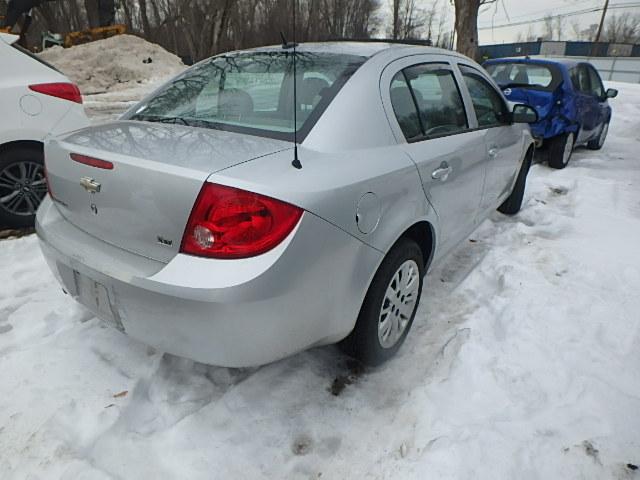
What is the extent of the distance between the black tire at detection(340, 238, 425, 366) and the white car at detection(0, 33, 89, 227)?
3184mm

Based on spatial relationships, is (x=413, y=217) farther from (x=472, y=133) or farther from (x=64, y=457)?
(x=64, y=457)

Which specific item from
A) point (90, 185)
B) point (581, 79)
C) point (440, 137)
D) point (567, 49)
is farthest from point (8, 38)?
point (567, 49)

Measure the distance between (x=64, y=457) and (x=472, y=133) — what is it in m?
2.80

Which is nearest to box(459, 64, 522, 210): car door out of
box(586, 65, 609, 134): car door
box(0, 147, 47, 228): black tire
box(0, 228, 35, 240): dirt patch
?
box(0, 147, 47, 228): black tire

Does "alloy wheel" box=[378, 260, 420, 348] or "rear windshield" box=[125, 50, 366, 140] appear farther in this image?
"alloy wheel" box=[378, 260, 420, 348]

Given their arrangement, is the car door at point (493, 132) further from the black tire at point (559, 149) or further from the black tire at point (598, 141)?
the black tire at point (598, 141)

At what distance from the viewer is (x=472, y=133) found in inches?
117

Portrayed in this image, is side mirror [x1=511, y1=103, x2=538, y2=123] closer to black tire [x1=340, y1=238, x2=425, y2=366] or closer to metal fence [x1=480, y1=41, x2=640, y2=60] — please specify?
black tire [x1=340, y1=238, x2=425, y2=366]

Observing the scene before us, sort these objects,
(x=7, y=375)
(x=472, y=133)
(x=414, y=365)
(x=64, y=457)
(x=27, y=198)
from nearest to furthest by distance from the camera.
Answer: (x=64, y=457)
(x=7, y=375)
(x=414, y=365)
(x=472, y=133)
(x=27, y=198)

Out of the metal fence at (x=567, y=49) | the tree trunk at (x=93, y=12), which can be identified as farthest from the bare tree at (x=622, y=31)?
the tree trunk at (x=93, y=12)

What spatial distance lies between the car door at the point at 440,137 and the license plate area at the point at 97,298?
150 cm

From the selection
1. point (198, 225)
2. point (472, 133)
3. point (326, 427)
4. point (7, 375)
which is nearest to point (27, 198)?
point (7, 375)

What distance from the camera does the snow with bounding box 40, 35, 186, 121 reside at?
54.9ft

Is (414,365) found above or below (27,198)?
below
